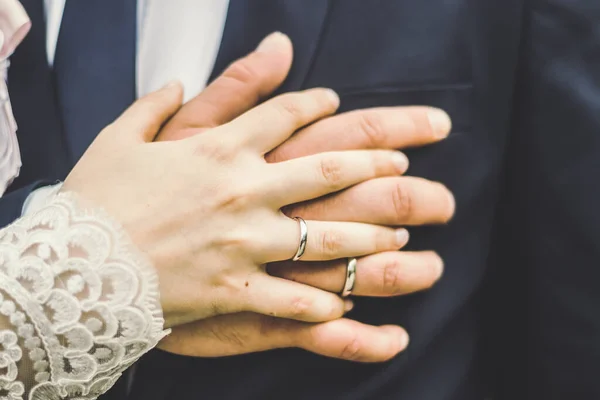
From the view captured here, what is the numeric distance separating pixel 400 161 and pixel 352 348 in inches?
7.8

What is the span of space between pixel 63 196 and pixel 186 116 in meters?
0.15

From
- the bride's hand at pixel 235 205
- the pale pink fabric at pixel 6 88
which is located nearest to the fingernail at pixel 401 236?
the bride's hand at pixel 235 205

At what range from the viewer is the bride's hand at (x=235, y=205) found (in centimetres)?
59

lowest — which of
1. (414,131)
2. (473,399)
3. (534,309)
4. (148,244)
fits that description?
(473,399)

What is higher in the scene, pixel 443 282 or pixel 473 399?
pixel 443 282

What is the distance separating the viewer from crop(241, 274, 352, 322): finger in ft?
1.96

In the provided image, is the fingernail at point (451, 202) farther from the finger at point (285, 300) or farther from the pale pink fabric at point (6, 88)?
the pale pink fabric at point (6, 88)

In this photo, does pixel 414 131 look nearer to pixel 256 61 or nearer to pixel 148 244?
pixel 256 61

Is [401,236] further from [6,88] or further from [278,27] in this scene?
[6,88]

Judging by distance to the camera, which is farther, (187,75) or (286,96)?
(187,75)

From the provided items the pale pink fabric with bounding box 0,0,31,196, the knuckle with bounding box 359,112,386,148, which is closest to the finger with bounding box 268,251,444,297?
the knuckle with bounding box 359,112,386,148

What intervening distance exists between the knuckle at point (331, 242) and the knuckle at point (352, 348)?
0.09 meters

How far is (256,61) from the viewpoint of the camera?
2.02 feet

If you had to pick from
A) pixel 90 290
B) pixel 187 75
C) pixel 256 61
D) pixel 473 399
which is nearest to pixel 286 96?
pixel 256 61
